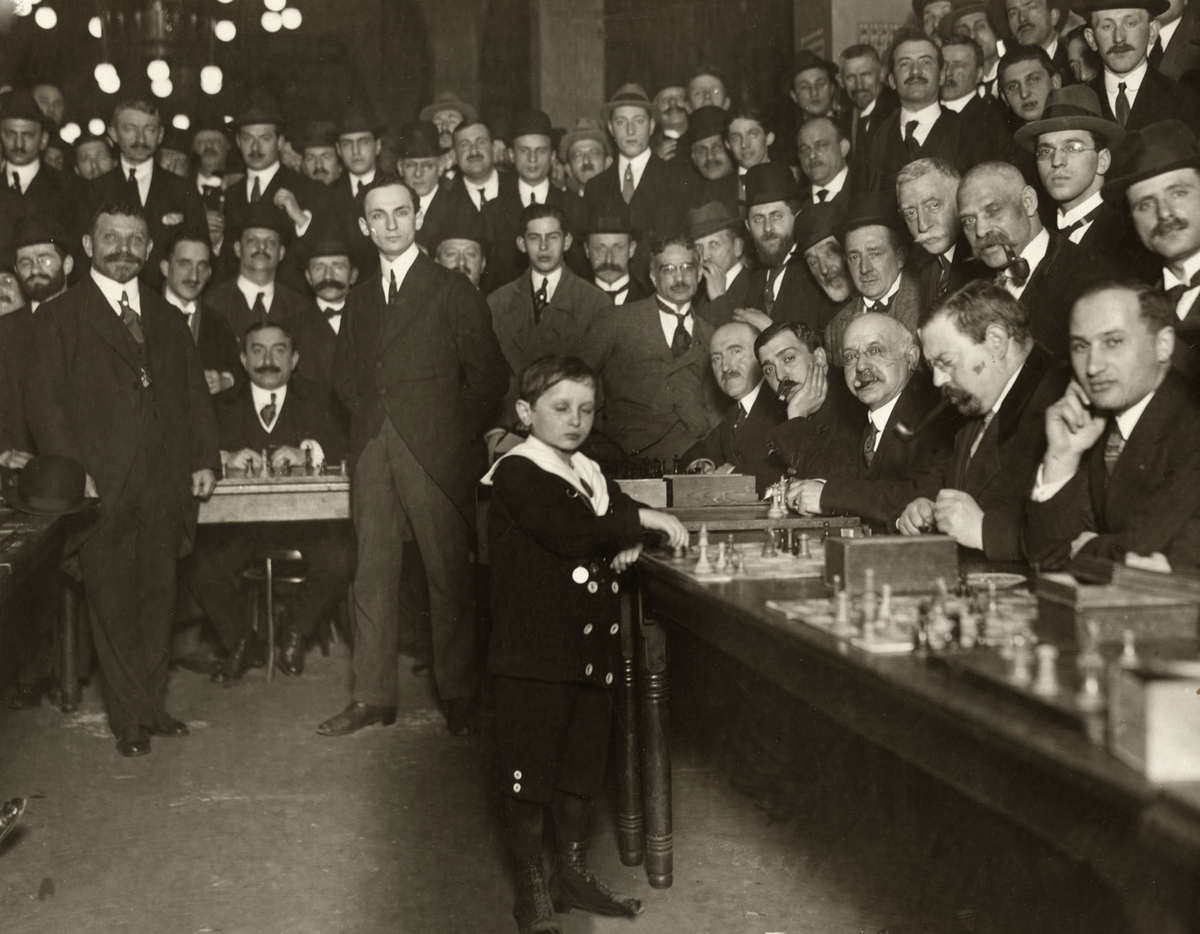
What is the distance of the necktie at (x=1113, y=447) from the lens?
312 cm

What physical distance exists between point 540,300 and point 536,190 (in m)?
1.34

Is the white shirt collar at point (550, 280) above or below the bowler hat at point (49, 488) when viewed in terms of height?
above

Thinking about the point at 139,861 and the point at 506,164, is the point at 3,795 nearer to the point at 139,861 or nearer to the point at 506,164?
the point at 139,861

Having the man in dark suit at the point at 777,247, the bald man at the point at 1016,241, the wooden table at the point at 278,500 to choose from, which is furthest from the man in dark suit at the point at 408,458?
the bald man at the point at 1016,241

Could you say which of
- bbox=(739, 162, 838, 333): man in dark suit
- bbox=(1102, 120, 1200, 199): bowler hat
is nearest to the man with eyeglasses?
bbox=(1102, 120, 1200, 199): bowler hat

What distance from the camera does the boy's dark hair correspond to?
3.60m

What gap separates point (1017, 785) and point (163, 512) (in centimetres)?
478

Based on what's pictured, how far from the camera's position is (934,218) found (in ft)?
17.7

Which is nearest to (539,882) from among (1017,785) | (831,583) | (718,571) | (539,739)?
(539,739)

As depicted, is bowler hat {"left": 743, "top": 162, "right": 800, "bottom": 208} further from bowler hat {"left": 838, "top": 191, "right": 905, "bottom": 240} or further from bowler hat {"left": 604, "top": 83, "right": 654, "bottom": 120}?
bowler hat {"left": 604, "top": 83, "right": 654, "bottom": 120}

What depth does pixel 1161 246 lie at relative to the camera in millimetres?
4090

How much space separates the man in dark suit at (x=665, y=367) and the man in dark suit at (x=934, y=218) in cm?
140

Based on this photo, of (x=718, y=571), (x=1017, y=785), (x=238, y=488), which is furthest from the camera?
(x=238, y=488)

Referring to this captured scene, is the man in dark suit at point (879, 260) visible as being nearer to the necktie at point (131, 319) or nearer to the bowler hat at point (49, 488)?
the necktie at point (131, 319)
